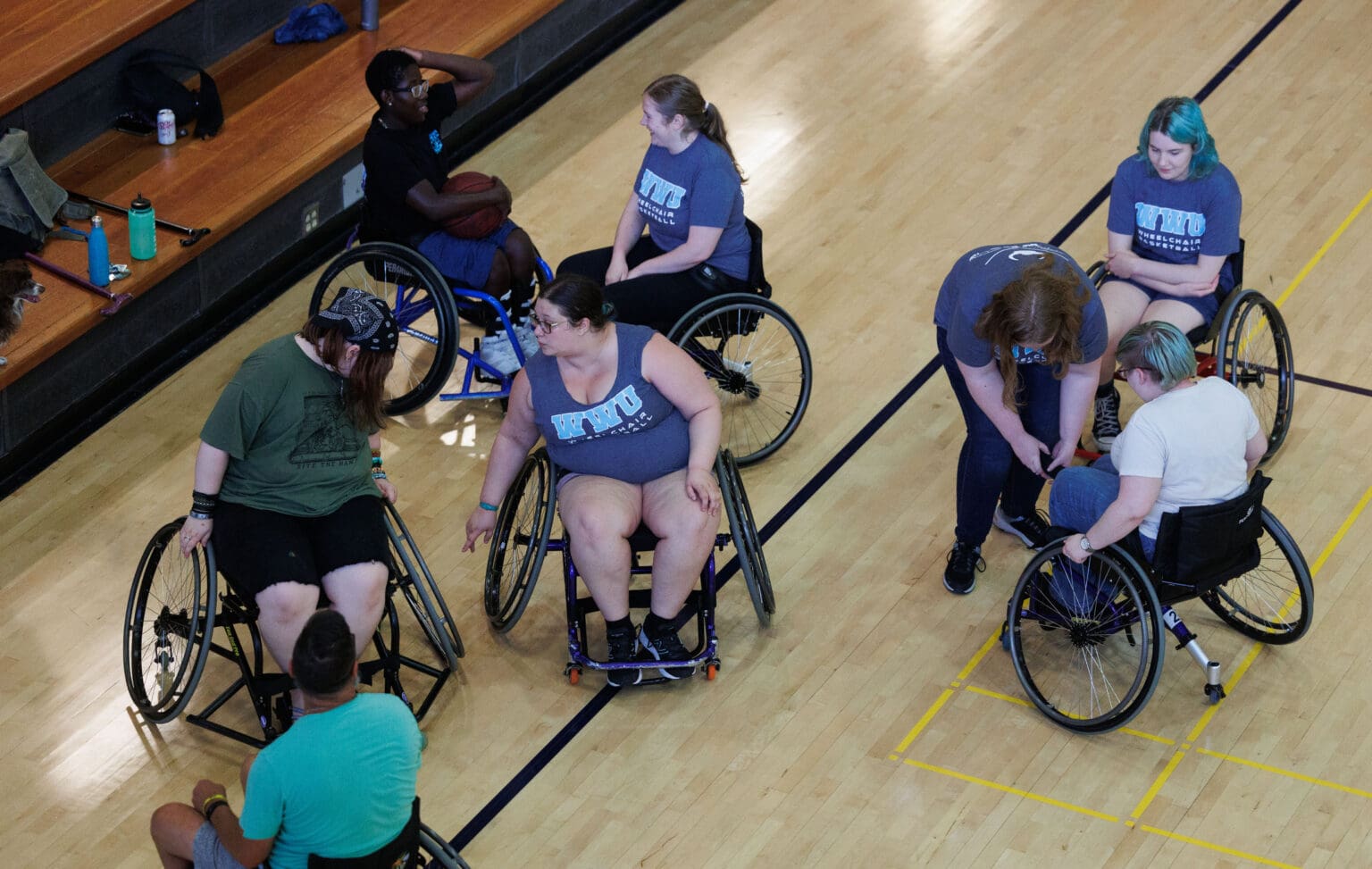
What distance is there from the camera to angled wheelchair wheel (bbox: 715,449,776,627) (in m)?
4.14

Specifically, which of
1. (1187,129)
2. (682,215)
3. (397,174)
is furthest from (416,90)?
(1187,129)

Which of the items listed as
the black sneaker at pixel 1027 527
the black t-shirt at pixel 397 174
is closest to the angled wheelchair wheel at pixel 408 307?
the black t-shirt at pixel 397 174

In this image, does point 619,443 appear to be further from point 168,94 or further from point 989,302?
point 168,94

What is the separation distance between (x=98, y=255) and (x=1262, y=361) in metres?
3.65

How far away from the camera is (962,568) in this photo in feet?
15.1

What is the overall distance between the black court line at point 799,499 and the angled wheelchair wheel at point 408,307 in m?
1.06

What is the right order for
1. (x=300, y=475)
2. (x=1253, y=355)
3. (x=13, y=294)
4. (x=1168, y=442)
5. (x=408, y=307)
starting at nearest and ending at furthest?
(x=1168, y=442)
(x=300, y=475)
(x=13, y=294)
(x=408, y=307)
(x=1253, y=355)

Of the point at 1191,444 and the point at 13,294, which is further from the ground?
the point at 1191,444

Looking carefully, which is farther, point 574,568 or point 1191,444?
point 574,568

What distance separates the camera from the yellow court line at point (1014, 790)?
156 inches

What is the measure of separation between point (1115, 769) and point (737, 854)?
947 mm

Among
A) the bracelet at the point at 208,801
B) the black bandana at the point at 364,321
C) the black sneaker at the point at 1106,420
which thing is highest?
the black bandana at the point at 364,321

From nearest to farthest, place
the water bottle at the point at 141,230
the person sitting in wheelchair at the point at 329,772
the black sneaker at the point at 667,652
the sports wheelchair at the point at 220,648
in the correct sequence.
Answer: the person sitting in wheelchair at the point at 329,772 < the sports wheelchair at the point at 220,648 < the black sneaker at the point at 667,652 < the water bottle at the point at 141,230

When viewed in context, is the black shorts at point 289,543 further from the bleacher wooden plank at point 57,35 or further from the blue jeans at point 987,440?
the bleacher wooden plank at point 57,35
